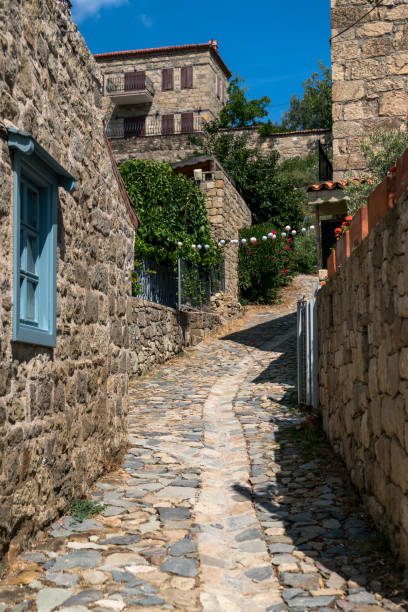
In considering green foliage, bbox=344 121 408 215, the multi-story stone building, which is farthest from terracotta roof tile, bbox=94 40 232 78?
green foliage, bbox=344 121 408 215

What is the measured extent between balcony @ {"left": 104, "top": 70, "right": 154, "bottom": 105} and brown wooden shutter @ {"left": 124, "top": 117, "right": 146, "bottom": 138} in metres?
0.93

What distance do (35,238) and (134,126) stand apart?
3284cm

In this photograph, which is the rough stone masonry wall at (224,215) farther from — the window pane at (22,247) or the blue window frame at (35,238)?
the window pane at (22,247)

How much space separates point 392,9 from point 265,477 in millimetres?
10177

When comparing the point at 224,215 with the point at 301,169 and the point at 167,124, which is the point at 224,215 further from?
the point at 167,124

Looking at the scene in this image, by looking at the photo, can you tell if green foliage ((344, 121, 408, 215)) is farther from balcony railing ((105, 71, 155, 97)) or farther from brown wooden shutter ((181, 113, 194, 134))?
balcony railing ((105, 71, 155, 97))

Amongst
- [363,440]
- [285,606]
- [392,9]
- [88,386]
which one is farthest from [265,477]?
[392,9]

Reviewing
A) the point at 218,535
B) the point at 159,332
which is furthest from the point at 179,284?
the point at 218,535

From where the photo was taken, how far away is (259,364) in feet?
41.0

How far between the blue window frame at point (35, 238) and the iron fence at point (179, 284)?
25.0 feet

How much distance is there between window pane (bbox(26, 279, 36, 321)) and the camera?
414 centimetres

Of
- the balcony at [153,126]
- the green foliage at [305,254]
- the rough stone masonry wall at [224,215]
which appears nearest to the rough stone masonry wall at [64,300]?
the rough stone masonry wall at [224,215]

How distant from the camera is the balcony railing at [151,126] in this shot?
3438cm

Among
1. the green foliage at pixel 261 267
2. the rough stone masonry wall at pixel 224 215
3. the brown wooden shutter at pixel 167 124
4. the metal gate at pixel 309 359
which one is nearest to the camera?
the metal gate at pixel 309 359
